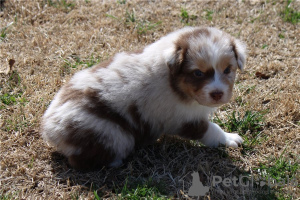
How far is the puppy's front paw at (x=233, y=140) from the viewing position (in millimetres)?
4512

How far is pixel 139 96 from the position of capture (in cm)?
409

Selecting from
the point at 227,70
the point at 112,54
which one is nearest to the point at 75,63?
the point at 112,54

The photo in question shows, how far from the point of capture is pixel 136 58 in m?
4.27

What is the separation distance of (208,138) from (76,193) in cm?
166

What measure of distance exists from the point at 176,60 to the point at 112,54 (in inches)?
93.7

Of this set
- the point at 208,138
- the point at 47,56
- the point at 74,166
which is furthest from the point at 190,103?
the point at 47,56

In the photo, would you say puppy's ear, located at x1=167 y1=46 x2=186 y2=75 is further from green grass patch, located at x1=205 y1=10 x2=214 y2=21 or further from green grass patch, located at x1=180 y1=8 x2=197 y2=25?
green grass patch, located at x1=205 y1=10 x2=214 y2=21

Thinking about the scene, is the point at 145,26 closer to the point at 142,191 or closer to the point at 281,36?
the point at 281,36

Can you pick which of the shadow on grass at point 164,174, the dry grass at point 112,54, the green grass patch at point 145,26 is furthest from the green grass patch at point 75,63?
the shadow on grass at point 164,174

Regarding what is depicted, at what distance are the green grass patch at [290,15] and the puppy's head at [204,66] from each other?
10.6 ft

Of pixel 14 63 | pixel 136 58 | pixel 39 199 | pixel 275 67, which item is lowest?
pixel 39 199

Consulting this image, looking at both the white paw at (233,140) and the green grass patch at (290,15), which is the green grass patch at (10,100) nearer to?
the white paw at (233,140)

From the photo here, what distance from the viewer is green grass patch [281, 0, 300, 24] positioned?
6.80 m

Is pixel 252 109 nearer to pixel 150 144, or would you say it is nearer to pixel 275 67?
pixel 275 67
